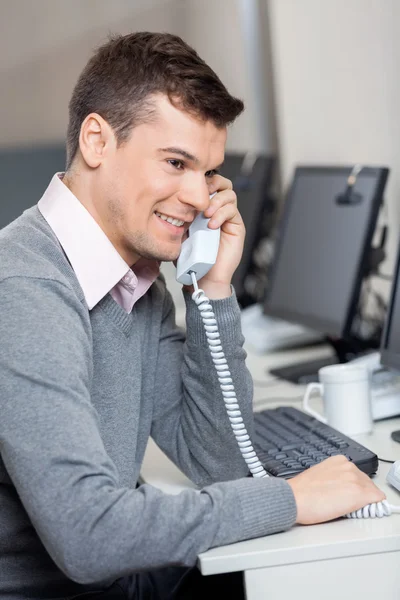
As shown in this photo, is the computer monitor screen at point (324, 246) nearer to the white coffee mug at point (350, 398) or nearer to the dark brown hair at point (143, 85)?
the white coffee mug at point (350, 398)

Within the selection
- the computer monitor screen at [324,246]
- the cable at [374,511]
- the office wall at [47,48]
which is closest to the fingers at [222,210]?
the computer monitor screen at [324,246]

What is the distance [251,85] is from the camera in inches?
123

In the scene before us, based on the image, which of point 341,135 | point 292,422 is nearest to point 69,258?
point 292,422

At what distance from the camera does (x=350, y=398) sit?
1540 mm

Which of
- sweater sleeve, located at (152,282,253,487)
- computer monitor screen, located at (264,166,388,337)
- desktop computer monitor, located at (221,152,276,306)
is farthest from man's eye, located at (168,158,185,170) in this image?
desktop computer monitor, located at (221,152,276,306)

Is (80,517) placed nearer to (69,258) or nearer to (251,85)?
(69,258)

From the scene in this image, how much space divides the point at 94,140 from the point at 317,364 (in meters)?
0.93

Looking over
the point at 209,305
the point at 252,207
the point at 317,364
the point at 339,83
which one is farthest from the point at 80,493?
the point at 339,83

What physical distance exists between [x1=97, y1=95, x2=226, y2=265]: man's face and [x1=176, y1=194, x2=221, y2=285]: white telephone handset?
9 cm

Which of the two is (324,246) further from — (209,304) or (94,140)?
(94,140)

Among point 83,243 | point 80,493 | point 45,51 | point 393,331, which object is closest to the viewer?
point 80,493

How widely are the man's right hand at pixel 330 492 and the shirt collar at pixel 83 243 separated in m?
0.41

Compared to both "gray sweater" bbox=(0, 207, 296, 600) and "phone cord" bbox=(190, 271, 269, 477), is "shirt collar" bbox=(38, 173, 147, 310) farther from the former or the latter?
"phone cord" bbox=(190, 271, 269, 477)

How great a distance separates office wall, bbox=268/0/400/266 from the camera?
2110 mm
